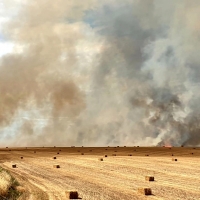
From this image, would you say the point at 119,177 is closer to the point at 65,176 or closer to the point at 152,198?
the point at 65,176

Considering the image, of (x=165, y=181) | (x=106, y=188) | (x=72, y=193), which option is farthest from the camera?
(x=165, y=181)

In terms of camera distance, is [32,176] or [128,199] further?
[32,176]

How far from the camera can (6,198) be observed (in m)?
18.3

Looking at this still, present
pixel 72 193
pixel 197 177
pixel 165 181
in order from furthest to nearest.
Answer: pixel 197 177, pixel 165 181, pixel 72 193

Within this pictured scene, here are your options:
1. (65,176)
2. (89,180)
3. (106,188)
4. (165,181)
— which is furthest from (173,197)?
(65,176)

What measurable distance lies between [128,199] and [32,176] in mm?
11714

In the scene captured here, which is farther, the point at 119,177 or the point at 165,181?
the point at 119,177

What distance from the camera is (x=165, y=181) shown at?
2503 cm

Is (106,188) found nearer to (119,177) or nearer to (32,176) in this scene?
(119,177)

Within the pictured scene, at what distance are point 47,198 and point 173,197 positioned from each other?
558 centimetres

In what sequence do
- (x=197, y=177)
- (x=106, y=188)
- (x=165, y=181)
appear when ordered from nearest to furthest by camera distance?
(x=106, y=188) → (x=165, y=181) → (x=197, y=177)

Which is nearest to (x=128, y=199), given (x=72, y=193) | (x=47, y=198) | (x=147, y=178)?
(x=72, y=193)

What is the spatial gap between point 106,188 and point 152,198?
4.00 meters

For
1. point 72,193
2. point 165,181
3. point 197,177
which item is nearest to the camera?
point 72,193
